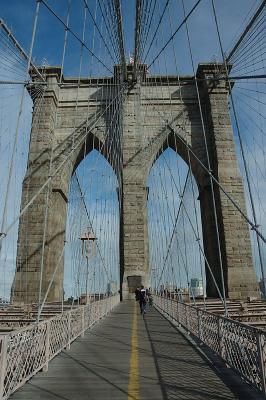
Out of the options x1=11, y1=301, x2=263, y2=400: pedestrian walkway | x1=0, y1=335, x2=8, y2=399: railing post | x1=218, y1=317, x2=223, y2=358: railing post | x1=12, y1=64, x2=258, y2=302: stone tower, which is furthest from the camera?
x1=12, y1=64, x2=258, y2=302: stone tower

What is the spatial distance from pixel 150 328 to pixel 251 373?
510cm

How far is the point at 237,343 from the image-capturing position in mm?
3965

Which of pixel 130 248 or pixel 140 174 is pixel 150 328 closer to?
pixel 130 248

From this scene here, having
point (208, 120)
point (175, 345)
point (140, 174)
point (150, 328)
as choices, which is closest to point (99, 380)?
point (175, 345)

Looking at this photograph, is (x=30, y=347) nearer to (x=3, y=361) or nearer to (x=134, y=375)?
(x=3, y=361)

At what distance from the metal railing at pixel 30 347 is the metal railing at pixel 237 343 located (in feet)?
7.42

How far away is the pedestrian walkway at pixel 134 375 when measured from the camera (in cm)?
341

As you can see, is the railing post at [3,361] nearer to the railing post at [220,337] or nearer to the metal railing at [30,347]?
the metal railing at [30,347]

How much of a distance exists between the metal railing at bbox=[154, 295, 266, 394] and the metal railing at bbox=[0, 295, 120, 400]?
7.42 ft

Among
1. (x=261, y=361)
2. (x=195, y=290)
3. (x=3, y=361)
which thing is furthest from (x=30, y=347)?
(x=195, y=290)

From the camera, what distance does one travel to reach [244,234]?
63.0 feet

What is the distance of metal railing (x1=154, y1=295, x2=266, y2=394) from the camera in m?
3.26

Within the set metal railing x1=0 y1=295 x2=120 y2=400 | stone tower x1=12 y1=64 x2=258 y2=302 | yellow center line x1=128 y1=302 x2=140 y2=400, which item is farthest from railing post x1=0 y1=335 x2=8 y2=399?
stone tower x1=12 y1=64 x2=258 y2=302

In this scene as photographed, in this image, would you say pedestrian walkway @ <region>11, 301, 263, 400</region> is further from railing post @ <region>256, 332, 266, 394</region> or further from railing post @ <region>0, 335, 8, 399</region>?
railing post @ <region>0, 335, 8, 399</region>
